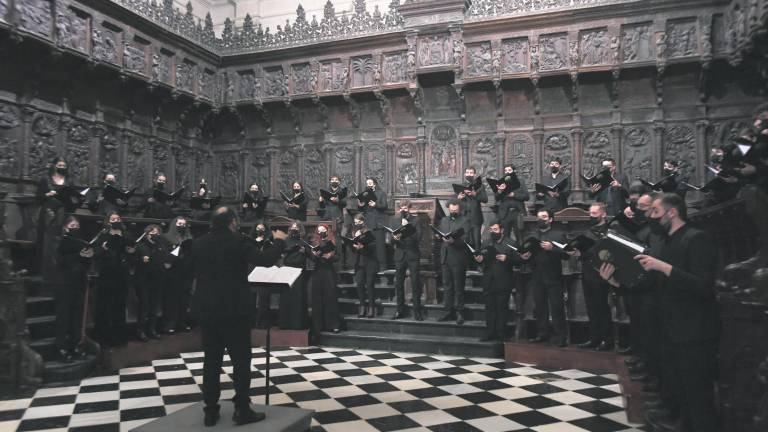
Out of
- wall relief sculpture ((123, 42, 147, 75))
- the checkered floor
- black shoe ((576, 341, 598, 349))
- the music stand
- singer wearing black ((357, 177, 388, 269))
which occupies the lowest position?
the checkered floor

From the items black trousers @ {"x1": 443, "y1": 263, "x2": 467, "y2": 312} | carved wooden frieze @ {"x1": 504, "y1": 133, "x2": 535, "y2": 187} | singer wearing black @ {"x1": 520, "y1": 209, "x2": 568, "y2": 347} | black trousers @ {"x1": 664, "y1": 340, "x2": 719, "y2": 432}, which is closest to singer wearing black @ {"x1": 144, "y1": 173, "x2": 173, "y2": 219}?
black trousers @ {"x1": 443, "y1": 263, "x2": 467, "y2": 312}

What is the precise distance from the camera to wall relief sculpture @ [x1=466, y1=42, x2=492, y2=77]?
12.3 meters

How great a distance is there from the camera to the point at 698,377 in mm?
3631

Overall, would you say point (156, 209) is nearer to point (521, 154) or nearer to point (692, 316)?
point (521, 154)

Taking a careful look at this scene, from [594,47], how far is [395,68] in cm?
456

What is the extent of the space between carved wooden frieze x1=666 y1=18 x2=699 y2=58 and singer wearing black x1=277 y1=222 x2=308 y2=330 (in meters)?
8.60

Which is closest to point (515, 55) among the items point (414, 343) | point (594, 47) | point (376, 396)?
point (594, 47)

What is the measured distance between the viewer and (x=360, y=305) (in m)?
9.70

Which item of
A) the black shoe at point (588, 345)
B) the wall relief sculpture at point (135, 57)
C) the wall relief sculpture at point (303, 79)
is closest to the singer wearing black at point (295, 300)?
the black shoe at point (588, 345)

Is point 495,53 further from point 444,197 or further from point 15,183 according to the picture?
point 15,183

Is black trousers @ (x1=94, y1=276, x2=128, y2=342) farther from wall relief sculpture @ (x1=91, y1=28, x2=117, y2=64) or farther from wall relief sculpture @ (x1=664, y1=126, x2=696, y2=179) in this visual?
wall relief sculpture @ (x1=664, y1=126, x2=696, y2=179)

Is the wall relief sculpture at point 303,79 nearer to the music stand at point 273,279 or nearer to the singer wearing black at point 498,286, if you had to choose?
the singer wearing black at point 498,286

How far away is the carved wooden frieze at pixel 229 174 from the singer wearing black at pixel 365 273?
6.42m

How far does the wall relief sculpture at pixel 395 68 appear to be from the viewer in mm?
13031
